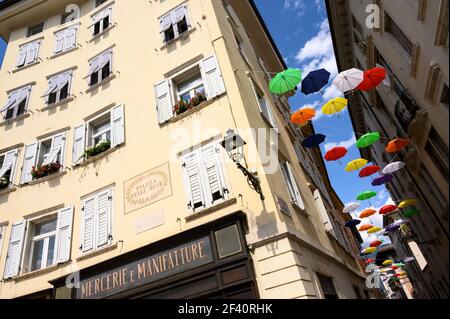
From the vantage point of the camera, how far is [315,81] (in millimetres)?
8586

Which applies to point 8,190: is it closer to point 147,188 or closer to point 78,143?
point 78,143

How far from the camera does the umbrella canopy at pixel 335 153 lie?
11.2 meters

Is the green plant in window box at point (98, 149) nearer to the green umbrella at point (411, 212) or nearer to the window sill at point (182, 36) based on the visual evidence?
the window sill at point (182, 36)

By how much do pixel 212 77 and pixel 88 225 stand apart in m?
5.45

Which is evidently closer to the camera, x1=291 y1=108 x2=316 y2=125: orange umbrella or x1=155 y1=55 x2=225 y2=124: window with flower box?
x1=155 y1=55 x2=225 y2=124: window with flower box

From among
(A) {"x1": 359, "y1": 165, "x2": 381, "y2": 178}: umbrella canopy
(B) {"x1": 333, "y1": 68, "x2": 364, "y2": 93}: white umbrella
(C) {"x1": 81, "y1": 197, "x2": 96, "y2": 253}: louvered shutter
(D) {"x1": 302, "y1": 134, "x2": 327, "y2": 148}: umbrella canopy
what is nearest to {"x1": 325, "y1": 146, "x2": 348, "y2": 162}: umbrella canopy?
(D) {"x1": 302, "y1": 134, "x2": 327, "y2": 148}: umbrella canopy

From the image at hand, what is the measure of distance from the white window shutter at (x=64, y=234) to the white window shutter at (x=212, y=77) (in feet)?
17.5

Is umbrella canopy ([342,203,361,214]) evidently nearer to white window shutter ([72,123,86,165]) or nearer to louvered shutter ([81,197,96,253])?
louvered shutter ([81,197,96,253])

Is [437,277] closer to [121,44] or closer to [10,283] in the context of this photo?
[10,283]

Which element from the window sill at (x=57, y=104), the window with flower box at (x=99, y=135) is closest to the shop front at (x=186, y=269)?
the window with flower box at (x=99, y=135)

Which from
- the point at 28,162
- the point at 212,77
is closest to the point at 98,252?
the point at 28,162

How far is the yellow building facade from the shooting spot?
6.38 metres
